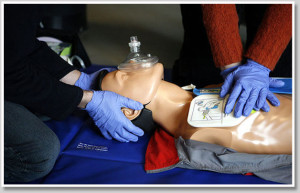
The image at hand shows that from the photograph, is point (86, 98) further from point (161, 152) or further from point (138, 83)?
point (161, 152)

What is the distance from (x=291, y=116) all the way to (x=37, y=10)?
115cm

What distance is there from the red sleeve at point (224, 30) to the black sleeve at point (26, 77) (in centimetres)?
76

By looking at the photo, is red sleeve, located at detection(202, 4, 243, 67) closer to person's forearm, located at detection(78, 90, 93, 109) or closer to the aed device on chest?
the aed device on chest

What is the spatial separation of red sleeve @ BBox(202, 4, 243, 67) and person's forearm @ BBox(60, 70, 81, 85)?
2.75 feet

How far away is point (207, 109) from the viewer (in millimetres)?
1308

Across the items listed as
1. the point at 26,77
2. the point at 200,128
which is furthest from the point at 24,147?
the point at 200,128

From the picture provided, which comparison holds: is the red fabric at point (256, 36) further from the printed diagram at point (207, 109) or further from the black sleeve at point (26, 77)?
the black sleeve at point (26, 77)

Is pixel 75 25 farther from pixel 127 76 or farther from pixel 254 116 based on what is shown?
pixel 254 116

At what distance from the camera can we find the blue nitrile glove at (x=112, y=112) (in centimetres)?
136

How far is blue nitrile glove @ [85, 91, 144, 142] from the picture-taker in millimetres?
1357

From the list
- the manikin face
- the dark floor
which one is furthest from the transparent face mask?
the dark floor

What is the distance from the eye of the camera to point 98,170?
1338mm

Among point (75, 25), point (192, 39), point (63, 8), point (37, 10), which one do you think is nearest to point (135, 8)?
point (75, 25)

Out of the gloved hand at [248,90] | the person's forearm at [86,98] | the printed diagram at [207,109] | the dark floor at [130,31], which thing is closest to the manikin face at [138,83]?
the person's forearm at [86,98]
